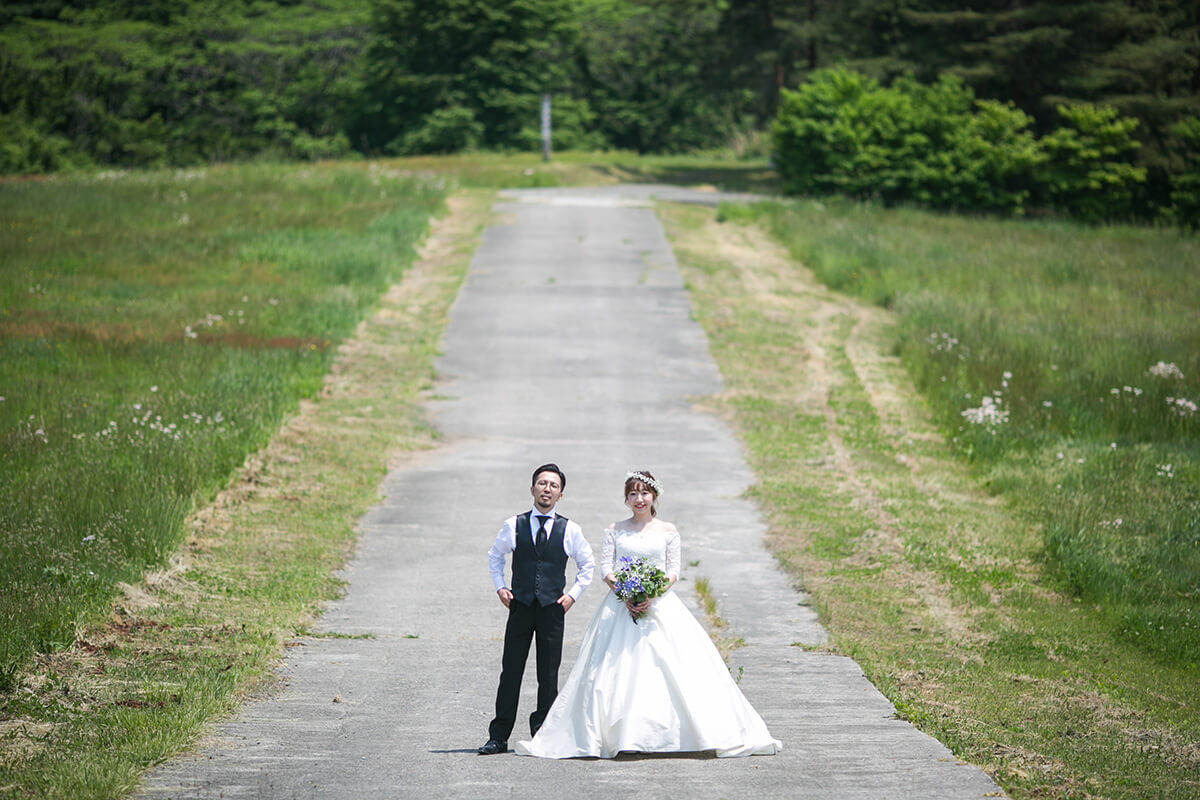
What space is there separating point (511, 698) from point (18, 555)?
18.9 ft

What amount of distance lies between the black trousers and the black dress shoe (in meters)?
0.07

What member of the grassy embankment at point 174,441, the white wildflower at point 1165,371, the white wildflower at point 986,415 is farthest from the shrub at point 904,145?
the white wildflower at point 986,415

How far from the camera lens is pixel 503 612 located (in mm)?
13383

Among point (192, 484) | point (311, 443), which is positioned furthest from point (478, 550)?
point (311, 443)

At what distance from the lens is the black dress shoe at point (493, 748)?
861cm

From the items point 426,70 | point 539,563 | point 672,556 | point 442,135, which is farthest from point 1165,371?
point 426,70

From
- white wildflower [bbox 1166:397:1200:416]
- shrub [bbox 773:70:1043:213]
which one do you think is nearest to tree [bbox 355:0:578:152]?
shrub [bbox 773:70:1043:213]

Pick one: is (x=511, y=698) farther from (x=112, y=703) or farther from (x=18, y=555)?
(x=18, y=555)

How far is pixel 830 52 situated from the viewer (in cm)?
5947

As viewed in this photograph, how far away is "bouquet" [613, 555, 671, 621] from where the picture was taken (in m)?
8.77

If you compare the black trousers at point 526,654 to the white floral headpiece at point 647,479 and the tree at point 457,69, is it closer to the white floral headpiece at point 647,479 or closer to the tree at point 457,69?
the white floral headpiece at point 647,479

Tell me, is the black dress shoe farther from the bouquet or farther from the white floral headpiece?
the white floral headpiece

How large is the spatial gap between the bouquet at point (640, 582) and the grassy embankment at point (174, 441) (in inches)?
113

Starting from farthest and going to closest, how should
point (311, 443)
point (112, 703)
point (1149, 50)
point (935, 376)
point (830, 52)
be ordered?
point (830, 52)
point (1149, 50)
point (935, 376)
point (311, 443)
point (112, 703)
